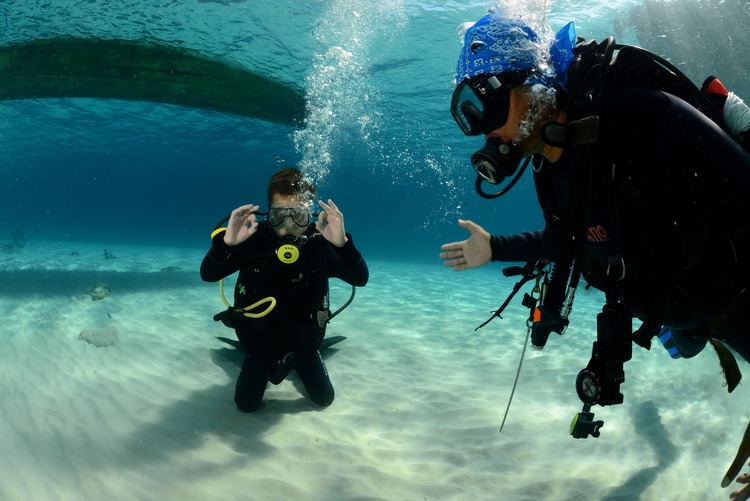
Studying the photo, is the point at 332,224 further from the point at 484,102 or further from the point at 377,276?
the point at 377,276

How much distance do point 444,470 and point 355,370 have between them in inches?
102

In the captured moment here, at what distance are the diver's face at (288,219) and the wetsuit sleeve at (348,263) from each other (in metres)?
0.47

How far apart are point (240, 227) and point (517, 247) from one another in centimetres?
259

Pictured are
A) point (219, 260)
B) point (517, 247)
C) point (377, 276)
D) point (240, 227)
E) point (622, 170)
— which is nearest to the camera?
point (622, 170)

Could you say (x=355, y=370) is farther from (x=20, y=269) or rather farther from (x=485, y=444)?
(x=20, y=269)

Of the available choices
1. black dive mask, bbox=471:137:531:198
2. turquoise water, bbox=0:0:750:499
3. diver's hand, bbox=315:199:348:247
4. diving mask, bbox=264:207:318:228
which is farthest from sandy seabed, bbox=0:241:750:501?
black dive mask, bbox=471:137:531:198

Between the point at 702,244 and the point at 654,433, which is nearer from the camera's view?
the point at 702,244

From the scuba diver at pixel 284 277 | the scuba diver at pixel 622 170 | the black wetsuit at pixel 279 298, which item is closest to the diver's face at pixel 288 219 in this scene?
the scuba diver at pixel 284 277

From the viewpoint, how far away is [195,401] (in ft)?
14.5

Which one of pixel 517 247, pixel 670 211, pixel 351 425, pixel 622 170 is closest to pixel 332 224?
pixel 517 247

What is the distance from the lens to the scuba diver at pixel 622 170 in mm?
1802

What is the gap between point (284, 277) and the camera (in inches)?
170

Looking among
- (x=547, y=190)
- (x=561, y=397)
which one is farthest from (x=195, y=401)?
(x=561, y=397)

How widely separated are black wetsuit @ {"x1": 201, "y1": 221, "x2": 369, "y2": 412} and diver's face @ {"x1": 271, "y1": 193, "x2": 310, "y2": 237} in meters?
0.14
